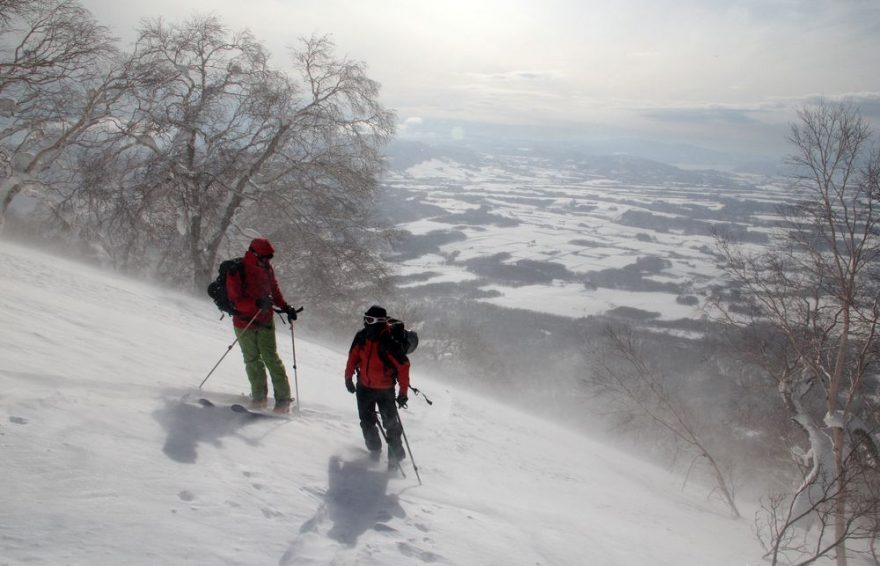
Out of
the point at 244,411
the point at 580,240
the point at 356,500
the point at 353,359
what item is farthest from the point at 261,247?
the point at 580,240

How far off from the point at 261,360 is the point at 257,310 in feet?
2.34

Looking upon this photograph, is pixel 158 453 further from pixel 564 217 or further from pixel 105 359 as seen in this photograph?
pixel 564 217

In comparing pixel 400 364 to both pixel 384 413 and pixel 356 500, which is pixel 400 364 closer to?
pixel 384 413

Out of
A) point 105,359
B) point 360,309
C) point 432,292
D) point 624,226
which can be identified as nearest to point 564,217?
point 624,226

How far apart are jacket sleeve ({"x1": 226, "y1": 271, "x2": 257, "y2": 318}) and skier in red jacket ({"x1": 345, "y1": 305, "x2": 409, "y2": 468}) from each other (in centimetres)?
127

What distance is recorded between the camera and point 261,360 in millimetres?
6379

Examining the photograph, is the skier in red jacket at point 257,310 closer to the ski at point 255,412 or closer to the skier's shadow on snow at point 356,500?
the ski at point 255,412

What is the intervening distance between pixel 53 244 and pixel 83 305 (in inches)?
787

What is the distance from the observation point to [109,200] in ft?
58.7

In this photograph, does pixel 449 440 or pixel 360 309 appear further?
pixel 360 309

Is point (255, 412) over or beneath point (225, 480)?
beneath

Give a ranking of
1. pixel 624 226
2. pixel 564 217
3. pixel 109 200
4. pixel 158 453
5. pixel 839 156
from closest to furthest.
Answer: pixel 158 453 → pixel 839 156 → pixel 109 200 → pixel 624 226 → pixel 564 217

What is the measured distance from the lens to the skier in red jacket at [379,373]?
560 cm

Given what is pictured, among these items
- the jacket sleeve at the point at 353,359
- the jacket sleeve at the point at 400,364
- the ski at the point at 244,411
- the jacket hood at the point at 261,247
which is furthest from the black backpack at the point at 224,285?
the jacket sleeve at the point at 400,364
